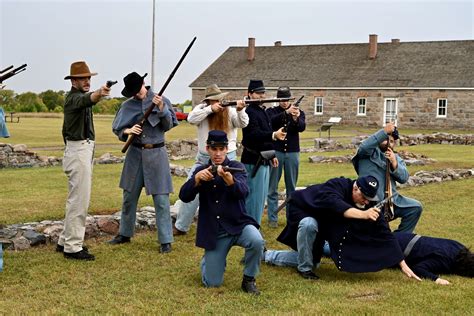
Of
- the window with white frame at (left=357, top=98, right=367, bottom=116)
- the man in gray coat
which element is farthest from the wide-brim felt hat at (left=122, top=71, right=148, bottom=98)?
the window with white frame at (left=357, top=98, right=367, bottom=116)

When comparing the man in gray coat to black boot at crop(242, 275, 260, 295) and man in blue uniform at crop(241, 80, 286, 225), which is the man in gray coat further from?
black boot at crop(242, 275, 260, 295)

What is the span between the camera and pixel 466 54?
42938 millimetres

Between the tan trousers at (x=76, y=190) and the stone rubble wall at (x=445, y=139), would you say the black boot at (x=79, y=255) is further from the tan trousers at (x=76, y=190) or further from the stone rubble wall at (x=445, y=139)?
the stone rubble wall at (x=445, y=139)

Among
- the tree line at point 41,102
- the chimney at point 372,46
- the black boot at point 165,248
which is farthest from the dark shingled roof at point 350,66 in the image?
the black boot at point 165,248

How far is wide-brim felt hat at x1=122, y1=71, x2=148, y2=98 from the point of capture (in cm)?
740

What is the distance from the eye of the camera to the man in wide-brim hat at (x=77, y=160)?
700 cm

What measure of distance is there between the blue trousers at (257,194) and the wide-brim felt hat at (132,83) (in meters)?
1.72

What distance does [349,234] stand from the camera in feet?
21.0

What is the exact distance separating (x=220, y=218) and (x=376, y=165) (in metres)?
2.21

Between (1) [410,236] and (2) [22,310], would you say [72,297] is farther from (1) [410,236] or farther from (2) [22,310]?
(1) [410,236]

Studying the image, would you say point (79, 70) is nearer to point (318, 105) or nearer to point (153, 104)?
point (153, 104)

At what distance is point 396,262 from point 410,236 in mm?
582

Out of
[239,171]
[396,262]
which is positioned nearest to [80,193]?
[239,171]

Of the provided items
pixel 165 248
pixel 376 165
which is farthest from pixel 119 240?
pixel 376 165
